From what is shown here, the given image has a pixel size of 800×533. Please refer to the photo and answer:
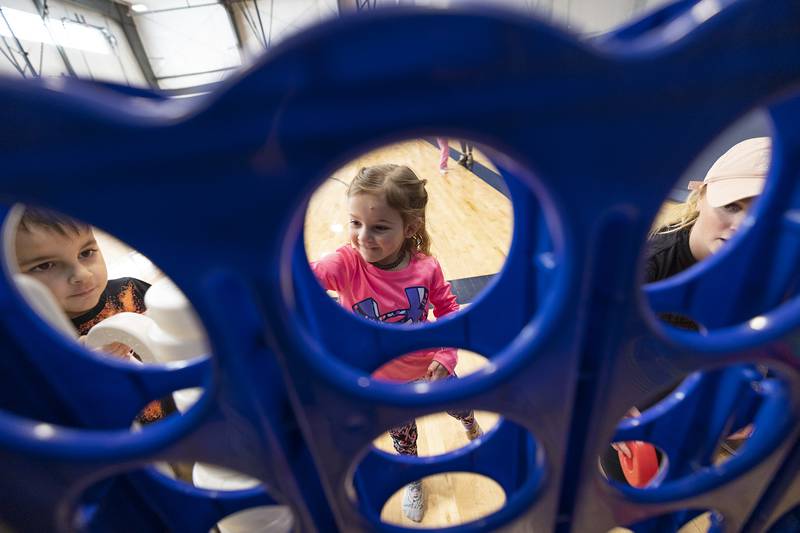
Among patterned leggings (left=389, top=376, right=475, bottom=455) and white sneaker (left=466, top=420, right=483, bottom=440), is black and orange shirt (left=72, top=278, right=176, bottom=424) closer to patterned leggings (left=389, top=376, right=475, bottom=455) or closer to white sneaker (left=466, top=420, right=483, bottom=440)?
patterned leggings (left=389, top=376, right=475, bottom=455)

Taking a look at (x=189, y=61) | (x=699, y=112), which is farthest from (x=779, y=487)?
(x=189, y=61)

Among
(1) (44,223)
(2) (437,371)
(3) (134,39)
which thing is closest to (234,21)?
(3) (134,39)

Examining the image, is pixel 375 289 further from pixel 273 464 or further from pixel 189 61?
pixel 189 61

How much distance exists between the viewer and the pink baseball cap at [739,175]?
22.6 inches

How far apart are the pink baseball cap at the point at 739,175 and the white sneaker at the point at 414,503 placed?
0.68 meters

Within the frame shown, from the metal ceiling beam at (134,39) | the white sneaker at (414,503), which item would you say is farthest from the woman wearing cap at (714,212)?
the metal ceiling beam at (134,39)

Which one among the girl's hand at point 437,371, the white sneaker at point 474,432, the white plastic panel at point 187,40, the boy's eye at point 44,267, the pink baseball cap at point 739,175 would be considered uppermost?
the white plastic panel at point 187,40

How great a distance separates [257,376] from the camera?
8.9 inches

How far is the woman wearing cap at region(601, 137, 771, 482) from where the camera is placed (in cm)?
58

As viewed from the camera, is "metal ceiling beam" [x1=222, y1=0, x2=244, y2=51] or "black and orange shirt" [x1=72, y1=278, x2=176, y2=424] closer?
"black and orange shirt" [x1=72, y1=278, x2=176, y2=424]

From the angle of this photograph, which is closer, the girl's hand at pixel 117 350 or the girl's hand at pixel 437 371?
the girl's hand at pixel 117 350

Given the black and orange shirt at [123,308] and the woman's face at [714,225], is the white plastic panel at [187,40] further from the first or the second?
the woman's face at [714,225]

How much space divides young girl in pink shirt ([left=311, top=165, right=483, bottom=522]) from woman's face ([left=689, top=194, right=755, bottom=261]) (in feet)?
1.38

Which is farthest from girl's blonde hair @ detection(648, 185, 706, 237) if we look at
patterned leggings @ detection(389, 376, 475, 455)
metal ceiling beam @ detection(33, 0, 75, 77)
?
metal ceiling beam @ detection(33, 0, 75, 77)
